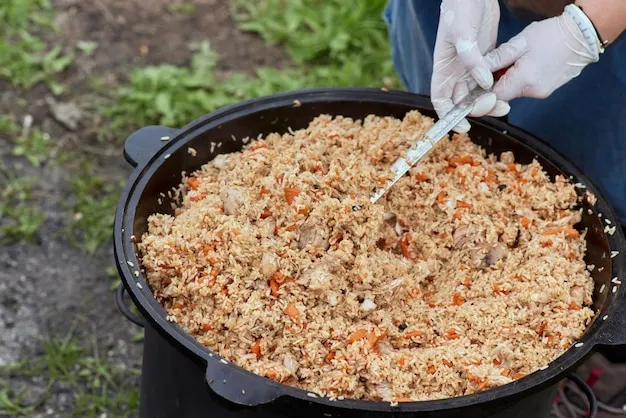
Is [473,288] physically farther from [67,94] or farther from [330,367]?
[67,94]

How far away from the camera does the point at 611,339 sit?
170 cm

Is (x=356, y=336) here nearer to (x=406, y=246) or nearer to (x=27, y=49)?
(x=406, y=246)

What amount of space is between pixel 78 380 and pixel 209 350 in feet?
4.67

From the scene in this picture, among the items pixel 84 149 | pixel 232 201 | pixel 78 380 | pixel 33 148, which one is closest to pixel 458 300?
pixel 232 201

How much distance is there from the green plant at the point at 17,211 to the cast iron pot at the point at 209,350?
1.38m

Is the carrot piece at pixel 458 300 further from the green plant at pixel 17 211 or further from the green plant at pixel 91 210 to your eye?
the green plant at pixel 17 211

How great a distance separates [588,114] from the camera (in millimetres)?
2336

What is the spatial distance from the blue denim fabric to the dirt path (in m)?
1.61

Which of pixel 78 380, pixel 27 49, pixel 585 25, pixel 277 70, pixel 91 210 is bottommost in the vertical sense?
pixel 78 380

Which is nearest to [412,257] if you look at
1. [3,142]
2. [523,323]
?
[523,323]

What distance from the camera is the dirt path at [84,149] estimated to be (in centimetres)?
298

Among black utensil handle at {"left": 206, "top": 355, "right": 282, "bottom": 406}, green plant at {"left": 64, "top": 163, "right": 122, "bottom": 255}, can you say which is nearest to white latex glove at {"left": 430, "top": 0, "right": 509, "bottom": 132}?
black utensil handle at {"left": 206, "top": 355, "right": 282, "bottom": 406}

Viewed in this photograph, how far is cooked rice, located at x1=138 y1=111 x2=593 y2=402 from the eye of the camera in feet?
5.61

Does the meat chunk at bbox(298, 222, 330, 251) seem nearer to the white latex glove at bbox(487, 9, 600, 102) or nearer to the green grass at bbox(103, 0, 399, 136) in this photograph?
the white latex glove at bbox(487, 9, 600, 102)
